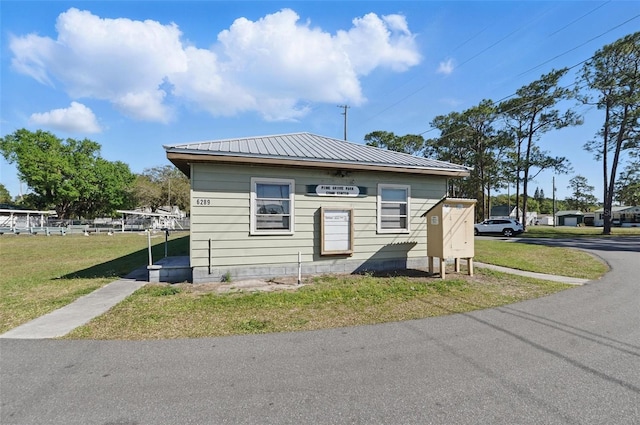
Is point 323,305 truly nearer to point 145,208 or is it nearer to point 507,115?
point 507,115

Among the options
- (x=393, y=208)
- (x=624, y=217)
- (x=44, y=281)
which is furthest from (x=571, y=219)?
(x=44, y=281)

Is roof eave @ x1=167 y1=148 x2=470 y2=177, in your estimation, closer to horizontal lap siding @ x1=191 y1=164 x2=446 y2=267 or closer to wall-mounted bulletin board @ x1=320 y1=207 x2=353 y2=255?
horizontal lap siding @ x1=191 y1=164 x2=446 y2=267

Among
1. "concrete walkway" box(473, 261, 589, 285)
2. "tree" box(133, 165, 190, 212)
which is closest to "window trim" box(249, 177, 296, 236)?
"concrete walkway" box(473, 261, 589, 285)

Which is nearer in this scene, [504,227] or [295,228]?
[295,228]

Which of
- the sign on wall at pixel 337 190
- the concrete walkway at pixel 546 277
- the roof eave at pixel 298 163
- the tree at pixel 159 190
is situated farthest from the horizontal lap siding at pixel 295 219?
the tree at pixel 159 190

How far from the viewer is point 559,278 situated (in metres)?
8.18

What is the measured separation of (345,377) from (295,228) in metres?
5.40

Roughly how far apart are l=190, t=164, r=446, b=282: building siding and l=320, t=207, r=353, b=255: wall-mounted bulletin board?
176 millimetres

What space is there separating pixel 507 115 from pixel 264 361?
40.2 m

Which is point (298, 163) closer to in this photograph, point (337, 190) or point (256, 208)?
point (337, 190)

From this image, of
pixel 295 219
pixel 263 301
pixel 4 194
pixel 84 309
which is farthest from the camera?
pixel 4 194

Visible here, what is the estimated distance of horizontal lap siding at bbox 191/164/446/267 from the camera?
7.59m

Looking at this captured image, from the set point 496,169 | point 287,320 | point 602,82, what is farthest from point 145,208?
point 602,82

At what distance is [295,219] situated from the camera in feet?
27.1
